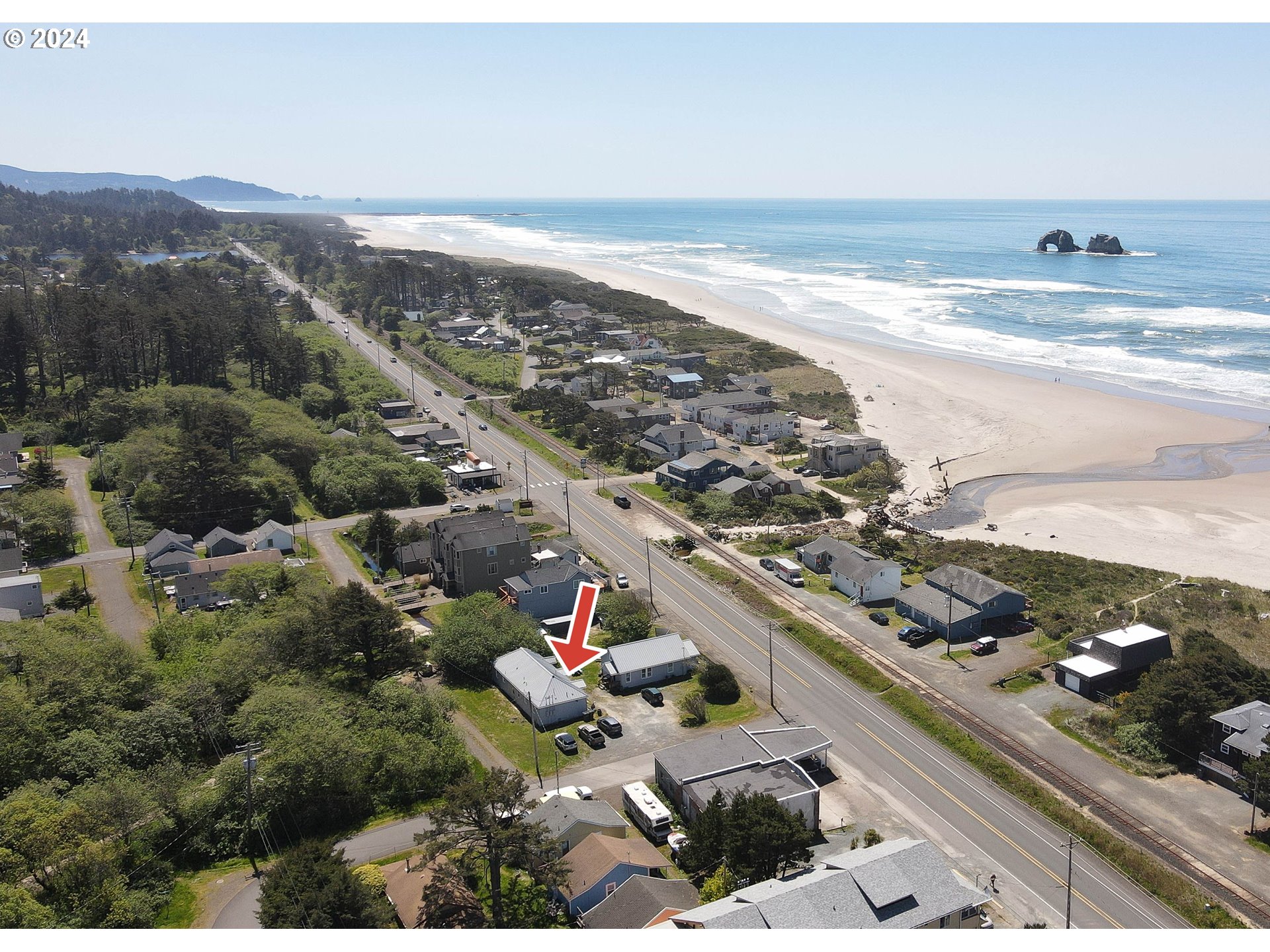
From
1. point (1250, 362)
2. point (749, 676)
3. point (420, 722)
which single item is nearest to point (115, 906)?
point (420, 722)

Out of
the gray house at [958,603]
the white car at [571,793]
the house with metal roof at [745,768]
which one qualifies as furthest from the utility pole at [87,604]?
the gray house at [958,603]

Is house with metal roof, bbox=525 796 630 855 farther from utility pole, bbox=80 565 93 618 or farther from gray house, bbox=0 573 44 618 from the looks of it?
gray house, bbox=0 573 44 618

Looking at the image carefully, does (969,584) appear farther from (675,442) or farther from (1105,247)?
(1105,247)

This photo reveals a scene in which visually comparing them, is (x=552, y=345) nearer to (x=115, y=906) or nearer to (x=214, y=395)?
(x=214, y=395)

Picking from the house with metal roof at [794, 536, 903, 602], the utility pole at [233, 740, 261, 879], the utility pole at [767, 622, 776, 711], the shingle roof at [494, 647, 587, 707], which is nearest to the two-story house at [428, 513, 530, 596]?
the shingle roof at [494, 647, 587, 707]

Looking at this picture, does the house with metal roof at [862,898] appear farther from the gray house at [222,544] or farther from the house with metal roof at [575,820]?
the gray house at [222,544]

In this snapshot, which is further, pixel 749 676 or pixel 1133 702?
pixel 749 676

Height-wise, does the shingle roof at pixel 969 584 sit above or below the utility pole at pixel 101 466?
below
